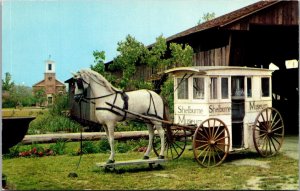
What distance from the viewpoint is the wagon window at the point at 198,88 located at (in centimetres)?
970

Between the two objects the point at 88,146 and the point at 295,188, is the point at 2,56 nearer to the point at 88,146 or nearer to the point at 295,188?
the point at 88,146

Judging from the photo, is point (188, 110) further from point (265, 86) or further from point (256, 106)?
point (265, 86)

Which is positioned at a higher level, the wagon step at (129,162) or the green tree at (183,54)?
the green tree at (183,54)

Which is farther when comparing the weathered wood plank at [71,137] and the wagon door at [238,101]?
the weathered wood plank at [71,137]

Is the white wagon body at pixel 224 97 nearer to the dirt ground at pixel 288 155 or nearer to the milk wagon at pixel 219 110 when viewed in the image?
the milk wagon at pixel 219 110

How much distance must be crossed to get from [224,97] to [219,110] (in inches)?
14.1

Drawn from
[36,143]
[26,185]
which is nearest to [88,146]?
[36,143]

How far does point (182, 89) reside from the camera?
1012 cm

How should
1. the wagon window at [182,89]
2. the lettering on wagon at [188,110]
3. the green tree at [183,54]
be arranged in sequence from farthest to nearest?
the green tree at [183,54] < the wagon window at [182,89] < the lettering on wagon at [188,110]

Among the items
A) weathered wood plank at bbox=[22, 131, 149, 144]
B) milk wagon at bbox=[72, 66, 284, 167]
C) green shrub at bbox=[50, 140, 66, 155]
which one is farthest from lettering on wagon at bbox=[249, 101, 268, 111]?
green shrub at bbox=[50, 140, 66, 155]

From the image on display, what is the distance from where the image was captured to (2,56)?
7988 mm

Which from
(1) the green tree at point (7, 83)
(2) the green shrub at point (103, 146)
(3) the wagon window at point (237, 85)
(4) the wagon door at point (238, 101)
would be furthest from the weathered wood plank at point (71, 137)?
(3) the wagon window at point (237, 85)

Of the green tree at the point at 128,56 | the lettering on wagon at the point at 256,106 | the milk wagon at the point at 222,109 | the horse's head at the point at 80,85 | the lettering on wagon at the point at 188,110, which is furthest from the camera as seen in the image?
the green tree at the point at 128,56

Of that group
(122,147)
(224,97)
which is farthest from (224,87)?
(122,147)
